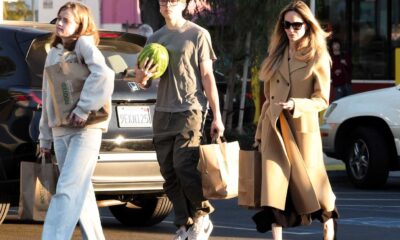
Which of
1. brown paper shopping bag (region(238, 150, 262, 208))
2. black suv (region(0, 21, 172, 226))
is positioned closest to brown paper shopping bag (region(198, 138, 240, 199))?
brown paper shopping bag (region(238, 150, 262, 208))

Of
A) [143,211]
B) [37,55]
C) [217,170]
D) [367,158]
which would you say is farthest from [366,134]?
[217,170]

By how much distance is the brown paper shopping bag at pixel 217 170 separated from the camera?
27.5ft

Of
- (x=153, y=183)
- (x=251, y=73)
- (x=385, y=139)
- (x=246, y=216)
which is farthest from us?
(x=251, y=73)

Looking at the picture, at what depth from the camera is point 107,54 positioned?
10.0 meters

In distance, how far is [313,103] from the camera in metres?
8.01

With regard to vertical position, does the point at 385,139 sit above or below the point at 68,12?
below

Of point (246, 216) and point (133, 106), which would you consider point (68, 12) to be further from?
point (246, 216)

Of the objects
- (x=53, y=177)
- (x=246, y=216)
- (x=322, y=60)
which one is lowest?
(x=246, y=216)

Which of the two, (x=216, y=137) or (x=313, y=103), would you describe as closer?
(x=313, y=103)

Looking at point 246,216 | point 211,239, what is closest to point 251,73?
point 246,216

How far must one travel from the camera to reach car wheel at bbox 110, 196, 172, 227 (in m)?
10.6

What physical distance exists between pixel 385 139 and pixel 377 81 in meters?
8.79

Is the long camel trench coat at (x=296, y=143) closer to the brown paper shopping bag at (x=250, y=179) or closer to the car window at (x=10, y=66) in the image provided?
the brown paper shopping bag at (x=250, y=179)

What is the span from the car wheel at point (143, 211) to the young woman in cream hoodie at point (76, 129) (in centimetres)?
244
